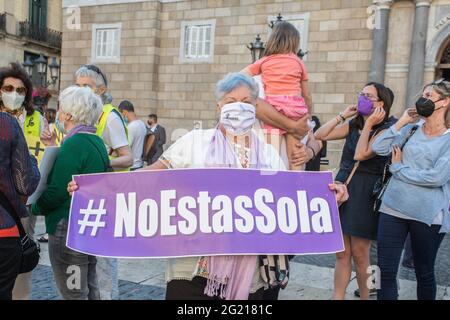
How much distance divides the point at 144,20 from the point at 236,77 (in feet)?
47.0

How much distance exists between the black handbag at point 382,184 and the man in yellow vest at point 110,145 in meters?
1.85

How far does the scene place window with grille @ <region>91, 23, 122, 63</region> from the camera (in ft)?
52.1

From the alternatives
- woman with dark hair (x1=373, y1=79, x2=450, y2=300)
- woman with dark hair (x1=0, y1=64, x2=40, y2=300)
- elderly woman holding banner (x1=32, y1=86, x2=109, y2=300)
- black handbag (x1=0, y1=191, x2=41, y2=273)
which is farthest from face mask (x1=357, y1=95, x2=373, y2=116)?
black handbag (x1=0, y1=191, x2=41, y2=273)

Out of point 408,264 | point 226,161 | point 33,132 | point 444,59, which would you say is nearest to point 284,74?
point 226,161

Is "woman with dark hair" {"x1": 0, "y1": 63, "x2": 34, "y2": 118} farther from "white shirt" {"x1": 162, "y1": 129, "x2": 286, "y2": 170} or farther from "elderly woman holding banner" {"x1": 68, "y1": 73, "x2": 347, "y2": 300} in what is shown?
"white shirt" {"x1": 162, "y1": 129, "x2": 286, "y2": 170}

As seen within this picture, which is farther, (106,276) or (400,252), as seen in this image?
(106,276)

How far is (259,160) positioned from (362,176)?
1.49 meters

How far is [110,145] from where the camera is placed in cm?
333

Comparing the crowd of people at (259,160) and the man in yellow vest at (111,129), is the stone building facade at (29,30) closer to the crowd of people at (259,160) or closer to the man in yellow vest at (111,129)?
the man in yellow vest at (111,129)

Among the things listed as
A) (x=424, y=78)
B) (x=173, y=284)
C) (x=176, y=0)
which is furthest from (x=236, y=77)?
(x=176, y=0)

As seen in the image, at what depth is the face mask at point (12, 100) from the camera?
3254mm

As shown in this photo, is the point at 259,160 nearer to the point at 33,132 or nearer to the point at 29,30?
the point at 33,132
